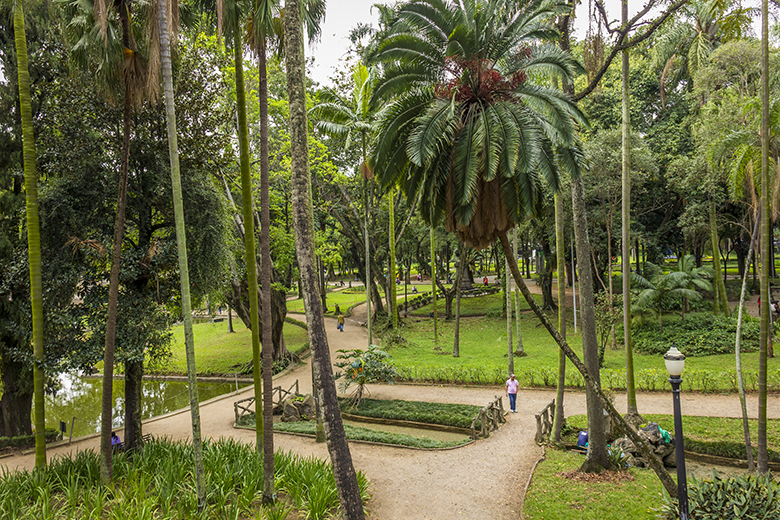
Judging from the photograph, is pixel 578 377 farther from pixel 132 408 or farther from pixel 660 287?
pixel 132 408

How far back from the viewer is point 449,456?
11891 mm

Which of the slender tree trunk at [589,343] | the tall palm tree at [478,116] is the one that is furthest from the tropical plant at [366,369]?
the tall palm tree at [478,116]

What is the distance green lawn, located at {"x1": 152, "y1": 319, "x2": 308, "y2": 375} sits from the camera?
85.5 feet

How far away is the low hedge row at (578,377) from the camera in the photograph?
16281 millimetres

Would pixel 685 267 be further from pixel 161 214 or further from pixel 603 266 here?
pixel 161 214

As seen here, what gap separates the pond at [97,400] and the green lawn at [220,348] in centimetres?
135

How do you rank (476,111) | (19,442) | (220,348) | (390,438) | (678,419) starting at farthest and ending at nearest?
(220,348) < (19,442) < (390,438) < (476,111) < (678,419)

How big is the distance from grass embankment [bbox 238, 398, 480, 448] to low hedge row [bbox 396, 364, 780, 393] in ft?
10.0

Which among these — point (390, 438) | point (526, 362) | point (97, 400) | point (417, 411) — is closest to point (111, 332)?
point (390, 438)

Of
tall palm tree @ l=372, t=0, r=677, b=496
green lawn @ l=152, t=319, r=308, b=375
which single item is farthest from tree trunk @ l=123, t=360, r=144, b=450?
green lawn @ l=152, t=319, r=308, b=375

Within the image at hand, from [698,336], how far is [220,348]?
29020 millimetres

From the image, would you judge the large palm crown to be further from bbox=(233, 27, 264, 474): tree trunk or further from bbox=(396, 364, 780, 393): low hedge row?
bbox=(396, 364, 780, 393): low hedge row

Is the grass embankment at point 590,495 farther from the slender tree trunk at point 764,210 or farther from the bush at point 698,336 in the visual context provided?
the bush at point 698,336

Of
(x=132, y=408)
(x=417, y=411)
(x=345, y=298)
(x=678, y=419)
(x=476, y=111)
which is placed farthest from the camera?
(x=345, y=298)
